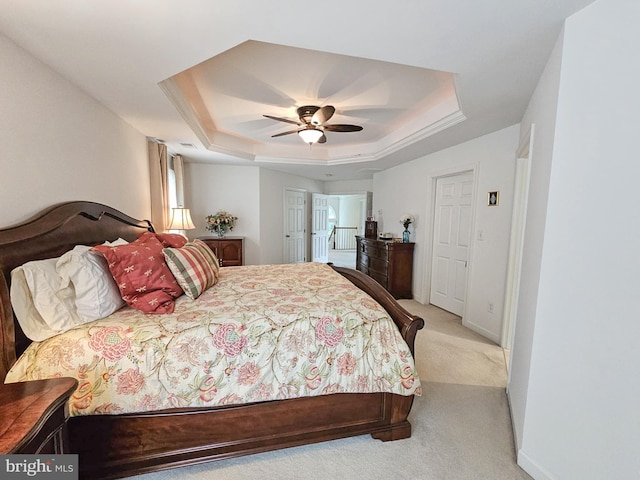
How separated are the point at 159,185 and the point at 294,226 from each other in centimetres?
340

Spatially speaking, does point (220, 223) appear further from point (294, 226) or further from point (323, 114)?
point (323, 114)

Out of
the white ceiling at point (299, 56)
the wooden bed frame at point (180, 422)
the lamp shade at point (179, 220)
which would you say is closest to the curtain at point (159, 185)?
the lamp shade at point (179, 220)

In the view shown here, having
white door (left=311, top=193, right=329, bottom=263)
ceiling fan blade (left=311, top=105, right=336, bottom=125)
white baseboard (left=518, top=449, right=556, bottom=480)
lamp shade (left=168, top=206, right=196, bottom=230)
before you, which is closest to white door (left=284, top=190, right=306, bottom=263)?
white door (left=311, top=193, right=329, bottom=263)

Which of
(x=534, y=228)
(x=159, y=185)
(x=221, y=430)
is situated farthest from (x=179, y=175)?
(x=534, y=228)

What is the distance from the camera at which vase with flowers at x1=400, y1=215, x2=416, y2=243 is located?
179 inches

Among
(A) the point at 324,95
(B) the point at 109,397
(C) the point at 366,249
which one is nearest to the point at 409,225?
(C) the point at 366,249

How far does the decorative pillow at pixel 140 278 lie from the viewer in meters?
1.60

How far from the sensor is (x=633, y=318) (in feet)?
3.73

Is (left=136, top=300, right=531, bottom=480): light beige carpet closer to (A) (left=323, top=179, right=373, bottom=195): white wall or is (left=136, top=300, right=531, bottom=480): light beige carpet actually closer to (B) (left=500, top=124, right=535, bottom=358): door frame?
(B) (left=500, top=124, right=535, bottom=358): door frame

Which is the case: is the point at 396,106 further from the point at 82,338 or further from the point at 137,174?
the point at 82,338

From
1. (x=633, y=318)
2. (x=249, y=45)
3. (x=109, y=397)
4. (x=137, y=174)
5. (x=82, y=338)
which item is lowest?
(x=109, y=397)

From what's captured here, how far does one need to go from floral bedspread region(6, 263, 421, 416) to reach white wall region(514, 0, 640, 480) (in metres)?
0.73

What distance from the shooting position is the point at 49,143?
5.89ft

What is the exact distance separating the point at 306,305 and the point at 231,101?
8.20ft
